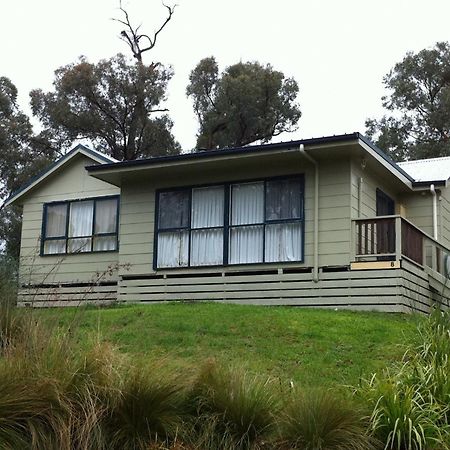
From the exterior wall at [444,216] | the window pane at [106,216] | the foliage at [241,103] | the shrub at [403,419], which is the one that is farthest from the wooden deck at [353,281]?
the foliage at [241,103]

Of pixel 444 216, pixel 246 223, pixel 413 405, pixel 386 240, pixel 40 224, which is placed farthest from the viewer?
pixel 40 224

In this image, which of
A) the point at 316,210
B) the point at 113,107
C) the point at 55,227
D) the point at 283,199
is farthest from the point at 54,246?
the point at 113,107

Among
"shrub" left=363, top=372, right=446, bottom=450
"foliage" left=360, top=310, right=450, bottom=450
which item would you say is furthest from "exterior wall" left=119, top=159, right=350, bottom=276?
"shrub" left=363, top=372, right=446, bottom=450

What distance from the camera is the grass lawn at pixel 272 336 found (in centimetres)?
941

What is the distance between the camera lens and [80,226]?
19359mm

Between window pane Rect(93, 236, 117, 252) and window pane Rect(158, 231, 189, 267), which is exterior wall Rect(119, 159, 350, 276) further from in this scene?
window pane Rect(93, 236, 117, 252)

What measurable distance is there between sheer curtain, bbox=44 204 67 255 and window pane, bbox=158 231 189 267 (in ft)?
12.4

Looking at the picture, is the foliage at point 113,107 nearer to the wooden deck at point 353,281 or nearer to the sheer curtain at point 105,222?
the sheer curtain at point 105,222

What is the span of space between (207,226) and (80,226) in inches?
179

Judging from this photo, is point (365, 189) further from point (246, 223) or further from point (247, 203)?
point (246, 223)

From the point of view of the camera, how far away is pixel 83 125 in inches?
1508

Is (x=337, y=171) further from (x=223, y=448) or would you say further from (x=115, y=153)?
(x=115, y=153)

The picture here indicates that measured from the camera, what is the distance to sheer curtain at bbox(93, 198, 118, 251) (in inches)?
738

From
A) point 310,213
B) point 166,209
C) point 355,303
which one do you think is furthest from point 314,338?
point 166,209
